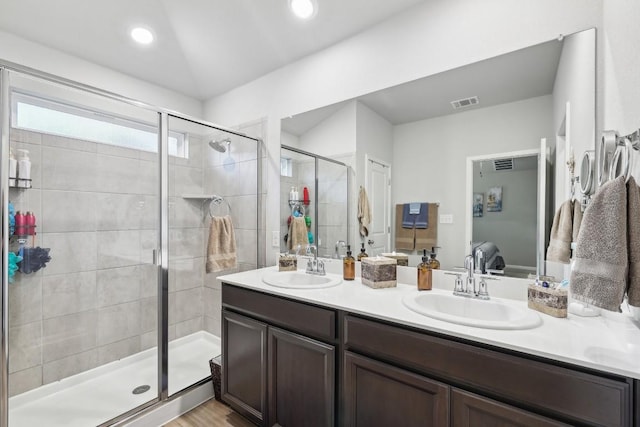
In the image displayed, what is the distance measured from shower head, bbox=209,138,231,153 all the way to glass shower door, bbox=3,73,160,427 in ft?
1.52

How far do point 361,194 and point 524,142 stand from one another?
2.84 feet

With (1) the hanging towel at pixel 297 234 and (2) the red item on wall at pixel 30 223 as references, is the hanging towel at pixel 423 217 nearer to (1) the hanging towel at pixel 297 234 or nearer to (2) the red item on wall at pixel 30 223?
(1) the hanging towel at pixel 297 234

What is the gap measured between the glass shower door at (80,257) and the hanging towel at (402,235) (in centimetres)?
156

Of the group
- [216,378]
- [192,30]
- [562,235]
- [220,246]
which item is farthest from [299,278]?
[192,30]

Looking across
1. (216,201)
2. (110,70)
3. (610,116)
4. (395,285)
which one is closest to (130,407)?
(216,201)

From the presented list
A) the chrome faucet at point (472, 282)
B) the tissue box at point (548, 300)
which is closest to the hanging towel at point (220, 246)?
the chrome faucet at point (472, 282)

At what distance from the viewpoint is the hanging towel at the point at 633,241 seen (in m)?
0.77

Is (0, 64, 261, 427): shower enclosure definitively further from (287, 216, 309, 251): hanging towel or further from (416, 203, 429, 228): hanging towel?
(416, 203, 429, 228): hanging towel

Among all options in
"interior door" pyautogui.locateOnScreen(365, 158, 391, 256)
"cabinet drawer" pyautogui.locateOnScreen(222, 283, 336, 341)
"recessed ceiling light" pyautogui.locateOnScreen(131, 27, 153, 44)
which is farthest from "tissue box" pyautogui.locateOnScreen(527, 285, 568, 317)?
"recessed ceiling light" pyautogui.locateOnScreen(131, 27, 153, 44)

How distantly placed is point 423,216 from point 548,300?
678 mm

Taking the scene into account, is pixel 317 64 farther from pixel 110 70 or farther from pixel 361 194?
pixel 110 70

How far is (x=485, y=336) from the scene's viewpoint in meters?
0.95

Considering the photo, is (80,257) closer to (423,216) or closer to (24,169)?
(24,169)

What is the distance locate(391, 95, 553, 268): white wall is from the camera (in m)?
1.39
